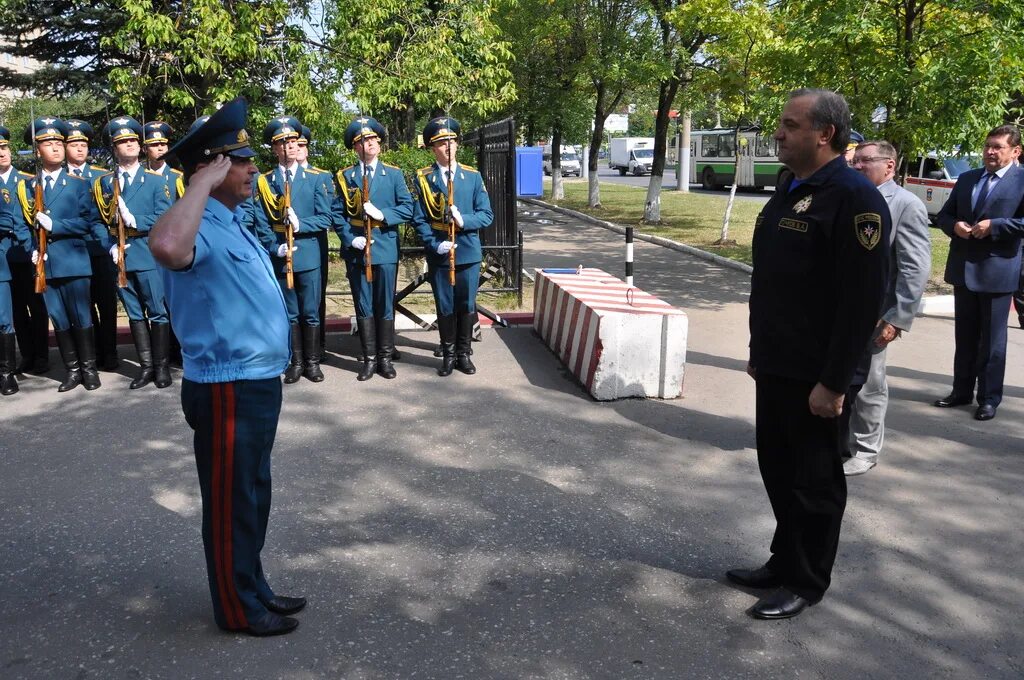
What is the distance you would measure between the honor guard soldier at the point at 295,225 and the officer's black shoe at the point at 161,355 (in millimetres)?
945

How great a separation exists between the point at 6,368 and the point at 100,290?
104 centimetres

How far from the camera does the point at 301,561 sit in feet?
14.1

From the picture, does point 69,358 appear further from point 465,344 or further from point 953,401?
point 953,401

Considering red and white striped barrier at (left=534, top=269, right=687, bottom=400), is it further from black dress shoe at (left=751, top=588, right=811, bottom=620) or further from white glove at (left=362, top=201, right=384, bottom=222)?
black dress shoe at (left=751, top=588, right=811, bottom=620)

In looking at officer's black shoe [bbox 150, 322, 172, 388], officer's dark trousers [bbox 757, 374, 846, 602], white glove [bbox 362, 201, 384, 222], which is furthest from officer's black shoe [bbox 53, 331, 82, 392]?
officer's dark trousers [bbox 757, 374, 846, 602]

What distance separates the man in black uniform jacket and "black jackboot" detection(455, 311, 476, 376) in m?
4.12

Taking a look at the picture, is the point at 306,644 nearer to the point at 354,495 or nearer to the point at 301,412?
the point at 354,495

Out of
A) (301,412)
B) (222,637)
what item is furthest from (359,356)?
(222,637)

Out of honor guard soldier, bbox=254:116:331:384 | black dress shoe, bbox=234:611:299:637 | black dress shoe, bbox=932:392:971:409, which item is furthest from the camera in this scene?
honor guard soldier, bbox=254:116:331:384

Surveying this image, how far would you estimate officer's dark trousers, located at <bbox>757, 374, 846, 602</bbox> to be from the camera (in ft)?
12.1

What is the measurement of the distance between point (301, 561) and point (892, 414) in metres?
4.26

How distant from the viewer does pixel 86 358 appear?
7434 mm

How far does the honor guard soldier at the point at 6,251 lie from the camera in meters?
7.20

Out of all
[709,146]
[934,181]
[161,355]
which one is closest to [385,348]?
[161,355]
